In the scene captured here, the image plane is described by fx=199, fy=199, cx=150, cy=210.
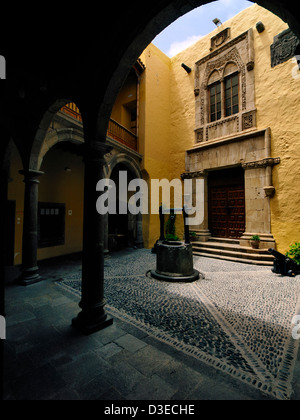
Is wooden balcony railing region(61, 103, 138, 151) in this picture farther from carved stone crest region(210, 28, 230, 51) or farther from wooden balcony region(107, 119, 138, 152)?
carved stone crest region(210, 28, 230, 51)

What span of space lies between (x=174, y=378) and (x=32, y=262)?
4160 millimetres

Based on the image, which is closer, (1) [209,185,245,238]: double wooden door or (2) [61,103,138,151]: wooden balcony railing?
(1) [209,185,245,238]: double wooden door

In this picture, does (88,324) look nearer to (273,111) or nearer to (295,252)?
(295,252)

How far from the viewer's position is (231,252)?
758 cm

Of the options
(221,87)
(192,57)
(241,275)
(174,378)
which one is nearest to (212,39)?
(192,57)

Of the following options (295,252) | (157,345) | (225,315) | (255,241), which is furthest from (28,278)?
(295,252)

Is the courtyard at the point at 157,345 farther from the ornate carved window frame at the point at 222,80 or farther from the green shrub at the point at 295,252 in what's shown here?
the ornate carved window frame at the point at 222,80

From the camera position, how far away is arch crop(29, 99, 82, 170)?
394 centimetres

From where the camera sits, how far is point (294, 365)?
2131 millimetres

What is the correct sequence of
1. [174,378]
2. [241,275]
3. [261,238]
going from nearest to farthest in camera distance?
1. [174,378]
2. [241,275]
3. [261,238]

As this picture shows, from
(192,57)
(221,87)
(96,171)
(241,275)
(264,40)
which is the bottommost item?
(241,275)

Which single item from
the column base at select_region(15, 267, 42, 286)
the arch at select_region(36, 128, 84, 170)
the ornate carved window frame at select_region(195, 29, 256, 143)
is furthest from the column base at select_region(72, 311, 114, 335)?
the ornate carved window frame at select_region(195, 29, 256, 143)

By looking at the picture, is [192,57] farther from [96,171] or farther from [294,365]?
[294,365]

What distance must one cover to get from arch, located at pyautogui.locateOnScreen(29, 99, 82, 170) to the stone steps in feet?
21.7
